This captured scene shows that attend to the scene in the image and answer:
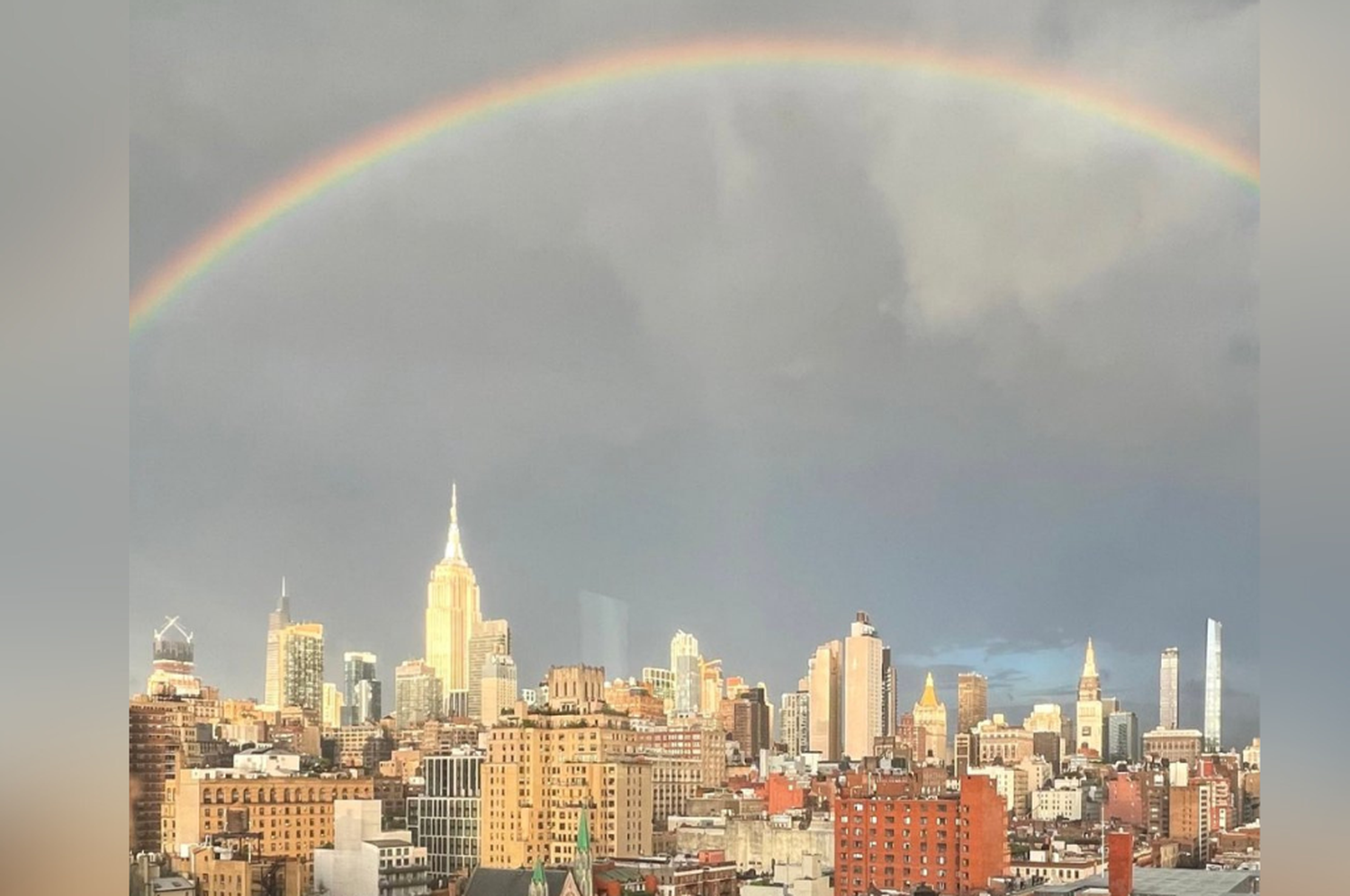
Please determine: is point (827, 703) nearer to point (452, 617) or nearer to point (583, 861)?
point (583, 861)

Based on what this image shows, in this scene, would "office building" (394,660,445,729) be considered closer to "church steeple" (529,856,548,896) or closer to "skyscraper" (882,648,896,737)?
"church steeple" (529,856,548,896)

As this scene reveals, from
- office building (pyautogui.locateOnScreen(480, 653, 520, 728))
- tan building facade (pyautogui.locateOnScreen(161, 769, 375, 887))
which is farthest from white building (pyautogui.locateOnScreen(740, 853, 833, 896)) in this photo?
tan building facade (pyautogui.locateOnScreen(161, 769, 375, 887))

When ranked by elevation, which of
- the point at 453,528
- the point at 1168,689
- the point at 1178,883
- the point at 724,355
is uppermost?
the point at 724,355

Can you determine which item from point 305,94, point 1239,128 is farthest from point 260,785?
point 1239,128

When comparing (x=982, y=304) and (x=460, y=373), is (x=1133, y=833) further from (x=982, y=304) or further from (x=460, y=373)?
(x=460, y=373)

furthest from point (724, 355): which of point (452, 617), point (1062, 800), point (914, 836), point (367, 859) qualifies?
point (367, 859)

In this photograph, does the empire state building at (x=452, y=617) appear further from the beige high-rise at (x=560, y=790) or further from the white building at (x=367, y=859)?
the white building at (x=367, y=859)

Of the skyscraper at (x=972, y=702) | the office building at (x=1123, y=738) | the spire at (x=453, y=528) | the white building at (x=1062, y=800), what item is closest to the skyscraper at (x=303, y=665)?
the spire at (x=453, y=528)
